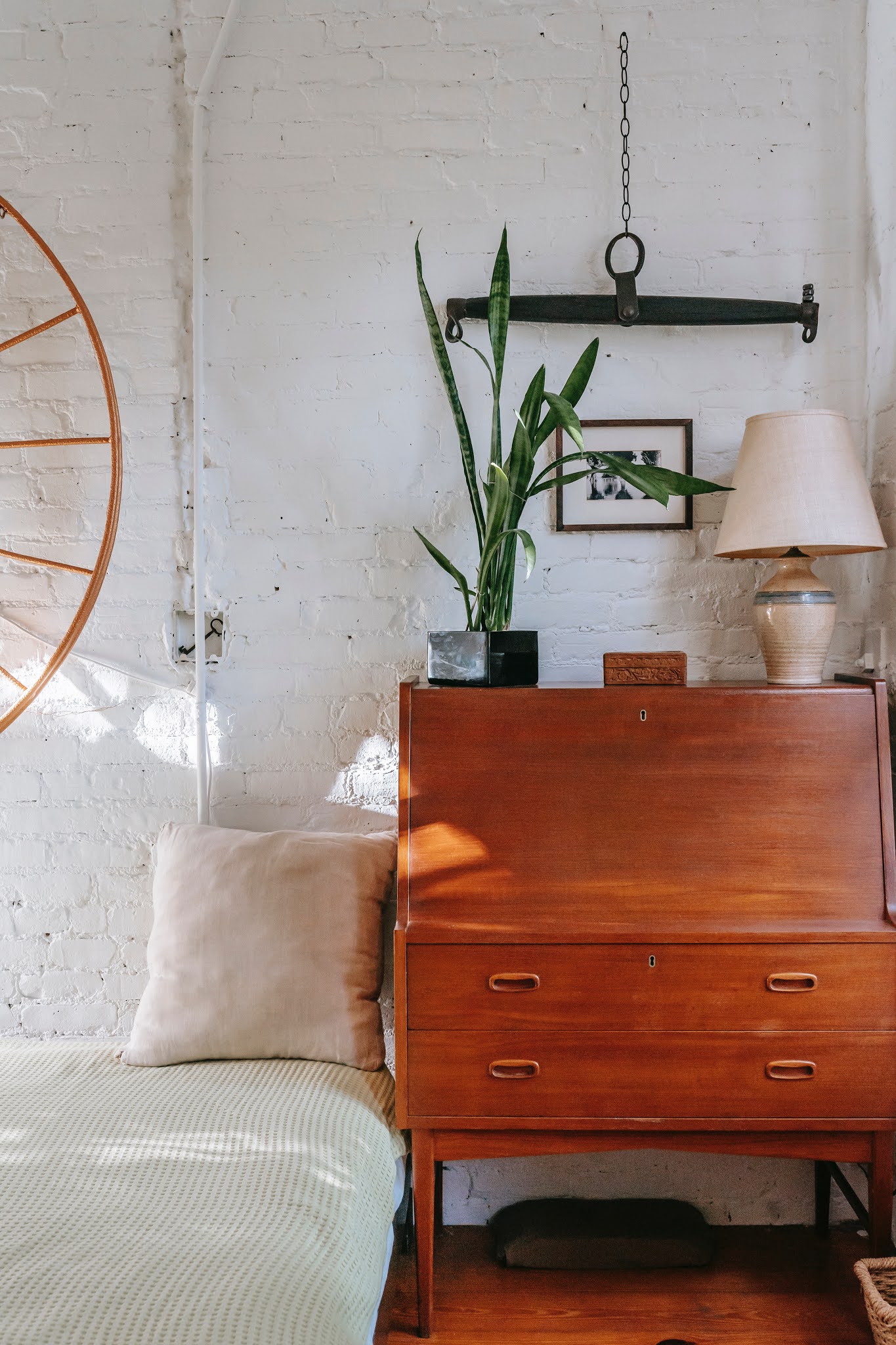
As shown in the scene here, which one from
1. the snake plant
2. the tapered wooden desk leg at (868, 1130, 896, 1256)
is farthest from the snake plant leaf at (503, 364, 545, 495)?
the tapered wooden desk leg at (868, 1130, 896, 1256)

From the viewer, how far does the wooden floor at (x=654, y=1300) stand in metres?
1.63

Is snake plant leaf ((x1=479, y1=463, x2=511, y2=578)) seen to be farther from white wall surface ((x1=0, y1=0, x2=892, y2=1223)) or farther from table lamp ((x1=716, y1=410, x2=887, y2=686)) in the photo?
table lamp ((x1=716, y1=410, x2=887, y2=686))

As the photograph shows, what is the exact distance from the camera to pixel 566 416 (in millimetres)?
1531

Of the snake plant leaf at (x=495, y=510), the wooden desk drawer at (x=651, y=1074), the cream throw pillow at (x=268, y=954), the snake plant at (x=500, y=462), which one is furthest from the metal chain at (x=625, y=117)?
the wooden desk drawer at (x=651, y=1074)

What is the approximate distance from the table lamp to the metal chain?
24.1 inches

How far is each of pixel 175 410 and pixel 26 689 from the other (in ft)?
2.40

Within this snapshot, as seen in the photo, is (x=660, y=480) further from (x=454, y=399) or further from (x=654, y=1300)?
(x=654, y=1300)

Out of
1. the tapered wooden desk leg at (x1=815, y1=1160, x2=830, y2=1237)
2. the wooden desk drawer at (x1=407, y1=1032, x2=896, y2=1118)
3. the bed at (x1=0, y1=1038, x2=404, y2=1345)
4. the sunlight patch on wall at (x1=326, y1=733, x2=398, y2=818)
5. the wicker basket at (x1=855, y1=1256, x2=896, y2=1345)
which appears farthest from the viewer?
the sunlight patch on wall at (x1=326, y1=733, x2=398, y2=818)

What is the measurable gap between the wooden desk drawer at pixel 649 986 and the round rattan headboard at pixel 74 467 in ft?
3.48

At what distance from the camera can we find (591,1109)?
1571 millimetres

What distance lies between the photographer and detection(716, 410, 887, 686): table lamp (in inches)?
65.2

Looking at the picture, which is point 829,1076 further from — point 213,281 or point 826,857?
point 213,281

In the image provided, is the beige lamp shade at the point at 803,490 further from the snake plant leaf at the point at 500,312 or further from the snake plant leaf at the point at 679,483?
the snake plant leaf at the point at 500,312

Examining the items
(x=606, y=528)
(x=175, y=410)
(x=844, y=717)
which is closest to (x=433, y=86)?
(x=175, y=410)
